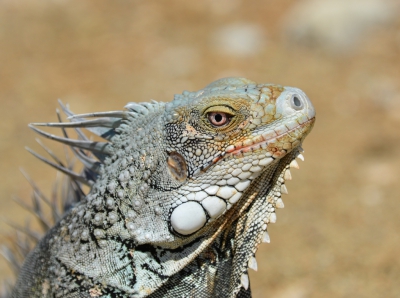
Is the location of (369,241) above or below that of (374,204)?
below

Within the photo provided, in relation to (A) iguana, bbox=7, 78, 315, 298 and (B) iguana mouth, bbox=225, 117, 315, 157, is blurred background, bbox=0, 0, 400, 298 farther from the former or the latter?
(B) iguana mouth, bbox=225, 117, 315, 157

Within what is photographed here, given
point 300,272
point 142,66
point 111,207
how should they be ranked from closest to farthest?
point 111,207 < point 300,272 < point 142,66

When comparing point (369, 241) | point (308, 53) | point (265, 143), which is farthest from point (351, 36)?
point (265, 143)

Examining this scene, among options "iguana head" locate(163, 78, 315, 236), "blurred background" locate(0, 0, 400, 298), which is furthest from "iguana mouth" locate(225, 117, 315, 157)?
"blurred background" locate(0, 0, 400, 298)

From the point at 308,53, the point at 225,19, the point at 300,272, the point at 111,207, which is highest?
the point at 225,19

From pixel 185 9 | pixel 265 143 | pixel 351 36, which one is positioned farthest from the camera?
pixel 185 9

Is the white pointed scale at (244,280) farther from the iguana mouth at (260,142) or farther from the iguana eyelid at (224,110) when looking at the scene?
the iguana eyelid at (224,110)

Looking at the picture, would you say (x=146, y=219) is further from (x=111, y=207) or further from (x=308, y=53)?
(x=308, y=53)

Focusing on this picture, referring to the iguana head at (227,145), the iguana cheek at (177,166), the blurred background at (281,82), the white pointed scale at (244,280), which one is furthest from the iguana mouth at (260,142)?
the blurred background at (281,82)
